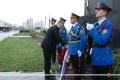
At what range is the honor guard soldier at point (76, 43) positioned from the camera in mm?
7918

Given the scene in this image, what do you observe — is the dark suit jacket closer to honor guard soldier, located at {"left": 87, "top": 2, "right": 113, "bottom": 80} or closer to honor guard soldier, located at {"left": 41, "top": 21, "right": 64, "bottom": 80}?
honor guard soldier, located at {"left": 41, "top": 21, "right": 64, "bottom": 80}

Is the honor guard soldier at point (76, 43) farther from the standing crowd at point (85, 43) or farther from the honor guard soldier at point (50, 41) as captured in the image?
the honor guard soldier at point (50, 41)

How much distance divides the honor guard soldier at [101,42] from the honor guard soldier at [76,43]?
65.5 inches

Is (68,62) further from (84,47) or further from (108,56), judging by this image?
(108,56)

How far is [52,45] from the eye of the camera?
10344 millimetres

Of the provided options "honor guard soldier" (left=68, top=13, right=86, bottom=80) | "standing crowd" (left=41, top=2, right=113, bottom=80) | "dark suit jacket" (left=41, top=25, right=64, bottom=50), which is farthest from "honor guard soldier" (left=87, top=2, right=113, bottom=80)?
"dark suit jacket" (left=41, top=25, right=64, bottom=50)

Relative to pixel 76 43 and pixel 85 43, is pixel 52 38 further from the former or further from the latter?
pixel 85 43

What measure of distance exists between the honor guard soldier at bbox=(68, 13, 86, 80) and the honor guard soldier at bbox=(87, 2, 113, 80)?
65.5 inches

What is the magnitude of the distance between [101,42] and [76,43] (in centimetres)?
204

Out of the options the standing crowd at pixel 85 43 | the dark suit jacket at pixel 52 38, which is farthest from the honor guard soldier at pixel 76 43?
the dark suit jacket at pixel 52 38

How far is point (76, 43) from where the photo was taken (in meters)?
8.06

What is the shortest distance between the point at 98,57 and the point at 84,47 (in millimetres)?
1702

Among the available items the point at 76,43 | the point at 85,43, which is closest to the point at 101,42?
the point at 85,43

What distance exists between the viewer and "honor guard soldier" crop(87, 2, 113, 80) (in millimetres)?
6020
